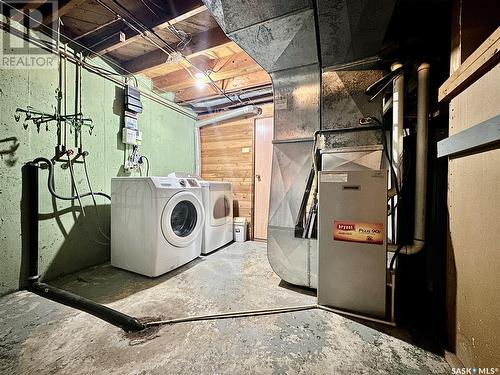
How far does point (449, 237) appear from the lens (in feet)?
4.01

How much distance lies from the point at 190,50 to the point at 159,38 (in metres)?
0.35

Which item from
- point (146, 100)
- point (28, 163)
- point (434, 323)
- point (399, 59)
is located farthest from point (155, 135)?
point (434, 323)

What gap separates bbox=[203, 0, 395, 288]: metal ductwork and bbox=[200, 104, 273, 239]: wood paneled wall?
162cm

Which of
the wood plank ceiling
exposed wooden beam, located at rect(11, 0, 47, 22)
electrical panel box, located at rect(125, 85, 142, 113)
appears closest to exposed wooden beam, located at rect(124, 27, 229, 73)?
the wood plank ceiling

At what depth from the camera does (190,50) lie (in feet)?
7.44

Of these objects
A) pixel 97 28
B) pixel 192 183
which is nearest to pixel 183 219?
pixel 192 183

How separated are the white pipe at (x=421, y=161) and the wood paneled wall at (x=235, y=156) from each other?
2.30 m

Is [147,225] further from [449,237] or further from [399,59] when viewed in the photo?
[399,59]

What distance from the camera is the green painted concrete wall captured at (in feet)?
5.81

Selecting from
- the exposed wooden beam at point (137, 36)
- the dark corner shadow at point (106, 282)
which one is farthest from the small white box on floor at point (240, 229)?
the exposed wooden beam at point (137, 36)

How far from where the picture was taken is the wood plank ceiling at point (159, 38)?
179 cm

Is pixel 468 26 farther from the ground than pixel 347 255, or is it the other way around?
pixel 468 26

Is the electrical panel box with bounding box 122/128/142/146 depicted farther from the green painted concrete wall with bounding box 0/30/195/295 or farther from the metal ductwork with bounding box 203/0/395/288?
the metal ductwork with bounding box 203/0/395/288

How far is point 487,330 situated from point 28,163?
3.20 metres
